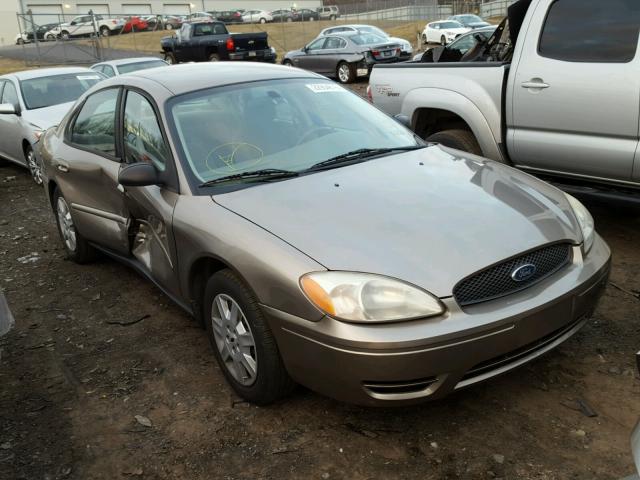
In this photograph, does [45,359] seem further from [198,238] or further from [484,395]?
[484,395]

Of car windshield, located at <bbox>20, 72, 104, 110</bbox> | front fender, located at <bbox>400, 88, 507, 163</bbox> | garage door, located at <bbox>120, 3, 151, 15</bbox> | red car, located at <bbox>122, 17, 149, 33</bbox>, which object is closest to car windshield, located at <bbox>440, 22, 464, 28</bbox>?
red car, located at <bbox>122, 17, 149, 33</bbox>

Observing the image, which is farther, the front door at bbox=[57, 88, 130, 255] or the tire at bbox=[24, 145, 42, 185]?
the tire at bbox=[24, 145, 42, 185]

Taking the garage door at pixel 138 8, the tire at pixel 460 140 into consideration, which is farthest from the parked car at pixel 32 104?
the garage door at pixel 138 8

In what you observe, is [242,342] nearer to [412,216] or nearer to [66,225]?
[412,216]

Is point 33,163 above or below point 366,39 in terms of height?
below

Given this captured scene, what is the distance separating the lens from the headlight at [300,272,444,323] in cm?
259

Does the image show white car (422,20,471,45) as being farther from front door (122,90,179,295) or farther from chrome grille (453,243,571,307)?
chrome grille (453,243,571,307)

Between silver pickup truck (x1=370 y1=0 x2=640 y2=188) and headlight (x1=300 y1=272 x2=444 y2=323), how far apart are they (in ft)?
8.64

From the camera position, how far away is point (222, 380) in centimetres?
353

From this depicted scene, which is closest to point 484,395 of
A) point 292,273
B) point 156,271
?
point 292,273

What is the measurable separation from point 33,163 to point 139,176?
6.11 meters

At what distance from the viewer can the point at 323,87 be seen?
4.31m

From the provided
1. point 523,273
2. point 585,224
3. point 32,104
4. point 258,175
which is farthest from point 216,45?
point 523,273

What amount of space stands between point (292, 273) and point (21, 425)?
172cm
